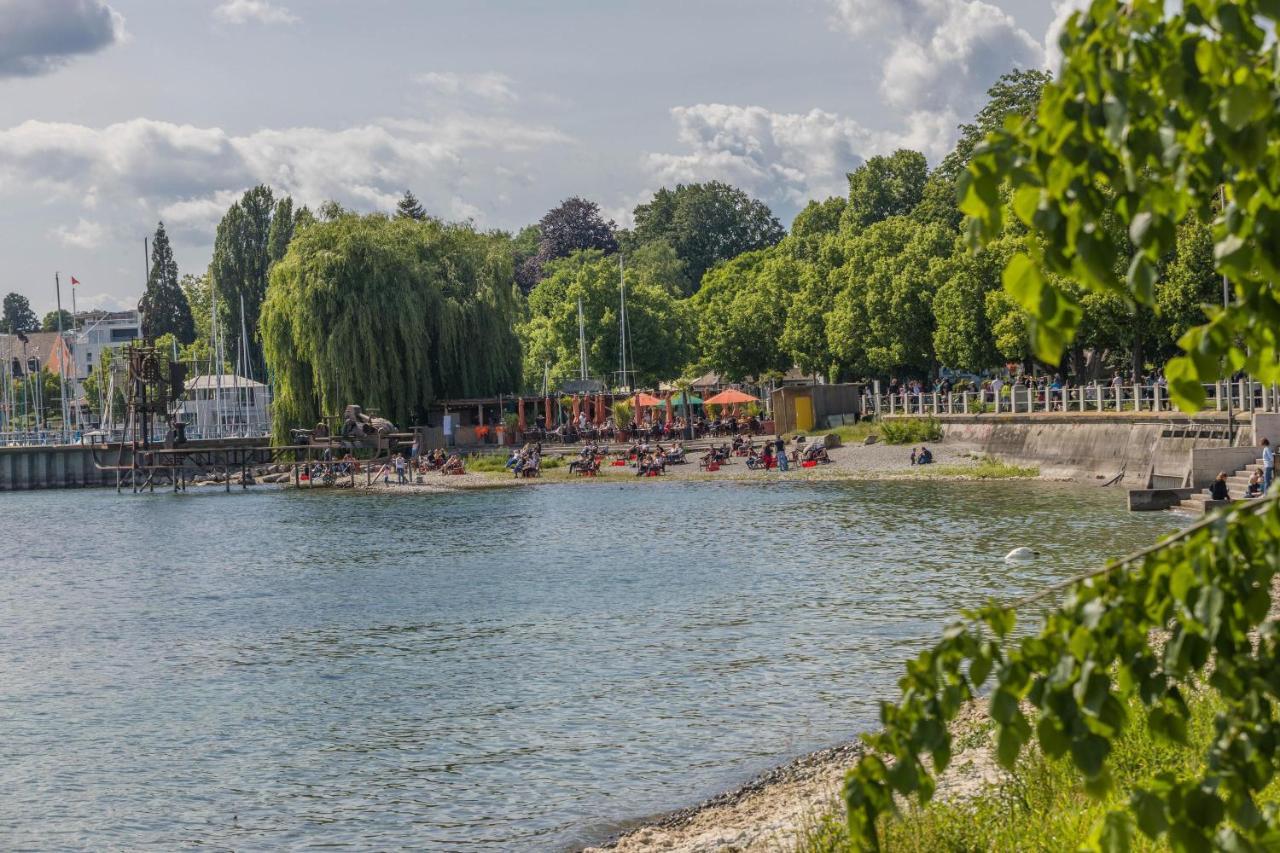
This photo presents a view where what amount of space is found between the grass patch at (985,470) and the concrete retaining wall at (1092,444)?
1.79ft

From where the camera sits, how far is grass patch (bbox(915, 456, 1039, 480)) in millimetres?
53272

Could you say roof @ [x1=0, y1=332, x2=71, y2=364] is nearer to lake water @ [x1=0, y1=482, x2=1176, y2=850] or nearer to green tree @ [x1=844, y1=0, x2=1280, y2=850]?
lake water @ [x1=0, y1=482, x2=1176, y2=850]

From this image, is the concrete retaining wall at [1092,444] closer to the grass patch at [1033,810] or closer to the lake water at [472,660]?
the lake water at [472,660]

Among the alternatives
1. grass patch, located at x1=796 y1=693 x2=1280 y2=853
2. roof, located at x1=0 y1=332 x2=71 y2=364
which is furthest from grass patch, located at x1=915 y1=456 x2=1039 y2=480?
roof, located at x1=0 y1=332 x2=71 y2=364

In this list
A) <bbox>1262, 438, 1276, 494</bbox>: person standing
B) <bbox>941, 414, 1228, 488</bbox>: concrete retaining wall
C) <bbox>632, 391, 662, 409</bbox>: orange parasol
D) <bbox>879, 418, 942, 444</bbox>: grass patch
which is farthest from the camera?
<bbox>632, 391, 662, 409</bbox>: orange parasol

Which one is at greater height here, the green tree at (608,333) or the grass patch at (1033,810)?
the green tree at (608,333)

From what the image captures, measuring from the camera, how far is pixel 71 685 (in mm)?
23172

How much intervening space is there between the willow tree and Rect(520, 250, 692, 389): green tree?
2411cm

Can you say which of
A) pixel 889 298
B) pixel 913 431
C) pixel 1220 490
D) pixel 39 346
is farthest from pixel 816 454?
pixel 39 346

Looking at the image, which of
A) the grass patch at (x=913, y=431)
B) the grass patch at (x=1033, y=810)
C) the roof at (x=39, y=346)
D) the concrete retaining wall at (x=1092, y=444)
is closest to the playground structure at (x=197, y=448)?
the grass patch at (x=913, y=431)

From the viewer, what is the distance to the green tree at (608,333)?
342ft

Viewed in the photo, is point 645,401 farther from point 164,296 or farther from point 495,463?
point 164,296

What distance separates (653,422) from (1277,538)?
80997 millimetres

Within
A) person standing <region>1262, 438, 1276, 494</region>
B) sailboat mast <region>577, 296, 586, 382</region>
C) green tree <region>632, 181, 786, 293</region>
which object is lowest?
person standing <region>1262, 438, 1276, 494</region>
